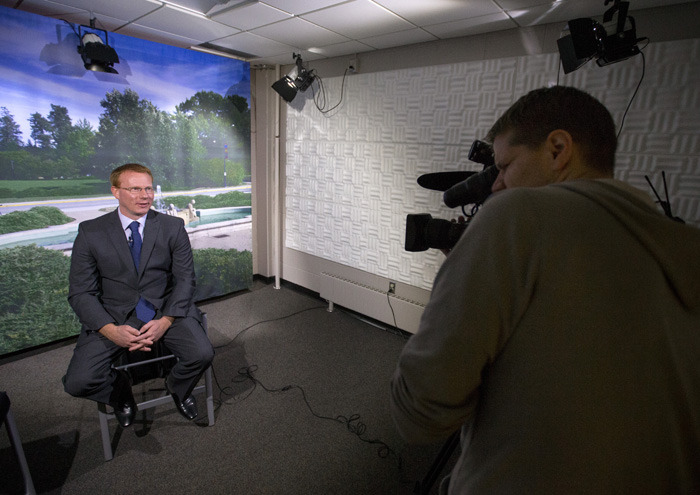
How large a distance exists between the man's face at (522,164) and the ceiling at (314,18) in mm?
→ 1946

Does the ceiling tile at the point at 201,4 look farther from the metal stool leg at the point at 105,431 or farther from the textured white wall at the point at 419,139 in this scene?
the metal stool leg at the point at 105,431

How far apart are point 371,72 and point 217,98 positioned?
5.68 ft

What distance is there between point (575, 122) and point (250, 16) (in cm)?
273

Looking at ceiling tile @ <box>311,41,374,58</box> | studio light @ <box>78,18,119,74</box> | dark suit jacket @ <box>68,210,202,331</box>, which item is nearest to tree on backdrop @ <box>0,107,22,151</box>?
studio light @ <box>78,18,119,74</box>

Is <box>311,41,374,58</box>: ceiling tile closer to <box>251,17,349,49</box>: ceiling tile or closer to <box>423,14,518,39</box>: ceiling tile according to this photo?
<box>251,17,349,49</box>: ceiling tile

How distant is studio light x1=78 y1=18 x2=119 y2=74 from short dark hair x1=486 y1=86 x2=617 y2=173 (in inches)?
132

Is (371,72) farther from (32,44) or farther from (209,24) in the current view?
(32,44)

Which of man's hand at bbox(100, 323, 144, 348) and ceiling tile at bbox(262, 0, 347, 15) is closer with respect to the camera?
man's hand at bbox(100, 323, 144, 348)

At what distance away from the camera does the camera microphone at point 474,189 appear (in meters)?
1.23

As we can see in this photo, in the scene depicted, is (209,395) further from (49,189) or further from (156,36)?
(156,36)

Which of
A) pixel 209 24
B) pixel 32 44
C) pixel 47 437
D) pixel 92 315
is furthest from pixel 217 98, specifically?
pixel 47 437

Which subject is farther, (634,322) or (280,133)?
(280,133)

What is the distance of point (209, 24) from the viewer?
112 inches

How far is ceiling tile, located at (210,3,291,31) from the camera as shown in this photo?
2473 mm
